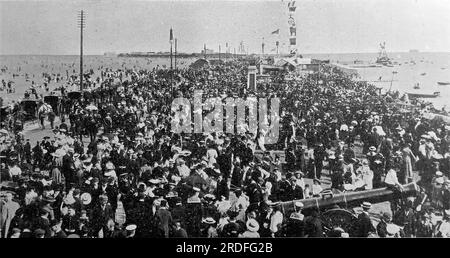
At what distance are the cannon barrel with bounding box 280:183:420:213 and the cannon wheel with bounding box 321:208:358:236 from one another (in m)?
0.32

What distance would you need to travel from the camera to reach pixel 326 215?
8102 mm

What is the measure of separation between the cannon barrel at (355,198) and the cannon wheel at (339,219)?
324 mm

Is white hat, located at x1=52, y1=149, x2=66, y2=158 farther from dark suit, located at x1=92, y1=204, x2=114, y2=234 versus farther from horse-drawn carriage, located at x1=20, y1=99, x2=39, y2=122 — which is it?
horse-drawn carriage, located at x1=20, y1=99, x2=39, y2=122

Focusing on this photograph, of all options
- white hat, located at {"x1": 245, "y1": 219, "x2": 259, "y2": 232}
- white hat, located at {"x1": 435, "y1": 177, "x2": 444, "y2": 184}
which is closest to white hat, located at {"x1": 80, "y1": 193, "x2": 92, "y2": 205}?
white hat, located at {"x1": 245, "y1": 219, "x2": 259, "y2": 232}

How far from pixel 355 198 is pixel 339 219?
Answer: 1533 millimetres

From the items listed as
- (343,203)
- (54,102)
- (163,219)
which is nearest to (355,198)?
(343,203)

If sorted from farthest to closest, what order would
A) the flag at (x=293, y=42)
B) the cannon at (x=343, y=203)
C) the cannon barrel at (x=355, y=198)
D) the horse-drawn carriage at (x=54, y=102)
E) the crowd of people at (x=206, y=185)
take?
the flag at (x=293, y=42), the horse-drawn carriage at (x=54, y=102), the cannon barrel at (x=355, y=198), the cannon at (x=343, y=203), the crowd of people at (x=206, y=185)

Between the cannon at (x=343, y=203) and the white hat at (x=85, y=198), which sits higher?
the white hat at (x=85, y=198)

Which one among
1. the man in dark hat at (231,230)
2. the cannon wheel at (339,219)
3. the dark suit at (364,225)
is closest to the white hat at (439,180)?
the cannon wheel at (339,219)

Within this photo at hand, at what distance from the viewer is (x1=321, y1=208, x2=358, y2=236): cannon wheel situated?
766cm

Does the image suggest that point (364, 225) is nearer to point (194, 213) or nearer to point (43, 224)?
point (194, 213)

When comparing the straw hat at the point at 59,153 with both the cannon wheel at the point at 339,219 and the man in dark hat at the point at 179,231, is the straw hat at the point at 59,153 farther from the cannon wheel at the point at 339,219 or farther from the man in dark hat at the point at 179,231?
the cannon wheel at the point at 339,219

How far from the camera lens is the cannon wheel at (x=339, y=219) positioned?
7.66m

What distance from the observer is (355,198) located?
30.2ft
